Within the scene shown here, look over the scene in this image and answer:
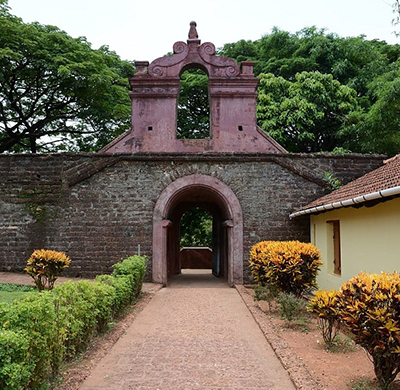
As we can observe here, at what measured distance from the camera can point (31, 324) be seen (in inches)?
132

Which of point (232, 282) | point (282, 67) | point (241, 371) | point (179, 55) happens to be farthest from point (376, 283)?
point (282, 67)

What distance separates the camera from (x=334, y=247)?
967 centimetres

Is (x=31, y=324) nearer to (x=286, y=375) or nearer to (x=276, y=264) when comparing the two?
(x=286, y=375)

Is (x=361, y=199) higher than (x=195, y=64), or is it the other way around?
(x=195, y=64)

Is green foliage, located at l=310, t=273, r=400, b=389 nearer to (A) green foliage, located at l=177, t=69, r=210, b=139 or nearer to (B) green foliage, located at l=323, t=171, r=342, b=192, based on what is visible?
(B) green foliage, located at l=323, t=171, r=342, b=192

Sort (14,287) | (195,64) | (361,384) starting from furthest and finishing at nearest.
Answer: (195,64) < (14,287) < (361,384)

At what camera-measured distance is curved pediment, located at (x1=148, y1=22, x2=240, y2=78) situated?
41.4 ft

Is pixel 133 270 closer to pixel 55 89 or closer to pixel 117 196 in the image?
Result: pixel 117 196

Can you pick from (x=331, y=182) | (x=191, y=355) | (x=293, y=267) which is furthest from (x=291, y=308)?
(x=331, y=182)

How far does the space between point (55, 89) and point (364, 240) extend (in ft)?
52.8

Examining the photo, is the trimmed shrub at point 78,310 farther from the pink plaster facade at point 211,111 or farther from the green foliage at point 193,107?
the green foliage at point 193,107

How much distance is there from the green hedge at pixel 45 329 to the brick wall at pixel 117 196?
5.72 meters

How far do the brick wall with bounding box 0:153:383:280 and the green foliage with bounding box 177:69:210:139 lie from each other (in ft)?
33.9

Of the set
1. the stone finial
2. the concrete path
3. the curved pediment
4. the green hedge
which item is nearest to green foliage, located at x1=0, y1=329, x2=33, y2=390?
the green hedge
